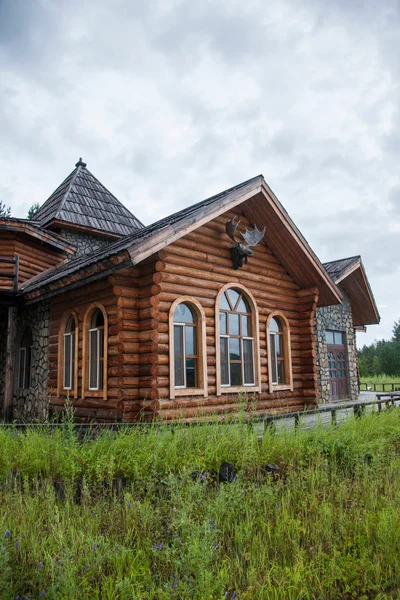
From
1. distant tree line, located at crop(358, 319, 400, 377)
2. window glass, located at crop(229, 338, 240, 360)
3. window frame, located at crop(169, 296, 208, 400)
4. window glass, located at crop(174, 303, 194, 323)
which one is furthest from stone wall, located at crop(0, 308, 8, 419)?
distant tree line, located at crop(358, 319, 400, 377)

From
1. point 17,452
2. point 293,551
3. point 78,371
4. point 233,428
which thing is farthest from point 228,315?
point 293,551

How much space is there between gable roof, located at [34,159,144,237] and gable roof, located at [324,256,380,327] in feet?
25.8

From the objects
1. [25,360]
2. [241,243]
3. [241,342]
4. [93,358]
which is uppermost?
[241,243]

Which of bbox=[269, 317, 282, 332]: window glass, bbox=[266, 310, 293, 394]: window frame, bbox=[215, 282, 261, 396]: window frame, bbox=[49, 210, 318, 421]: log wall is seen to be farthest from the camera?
bbox=[269, 317, 282, 332]: window glass

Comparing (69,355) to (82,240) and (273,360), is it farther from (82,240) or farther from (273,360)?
(82,240)

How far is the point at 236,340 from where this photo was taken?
11.5 meters

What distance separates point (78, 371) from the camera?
430 inches

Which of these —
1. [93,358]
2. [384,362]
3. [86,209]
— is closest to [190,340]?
[93,358]

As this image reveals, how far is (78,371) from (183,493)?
5.98m

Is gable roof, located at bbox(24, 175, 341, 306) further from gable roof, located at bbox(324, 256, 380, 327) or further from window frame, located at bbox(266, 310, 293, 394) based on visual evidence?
gable roof, located at bbox(324, 256, 380, 327)

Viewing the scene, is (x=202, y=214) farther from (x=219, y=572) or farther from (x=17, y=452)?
(x=219, y=572)

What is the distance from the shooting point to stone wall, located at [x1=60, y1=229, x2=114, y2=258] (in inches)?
661

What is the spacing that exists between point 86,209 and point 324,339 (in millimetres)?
10056

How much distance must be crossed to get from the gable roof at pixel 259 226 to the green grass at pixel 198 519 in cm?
355
